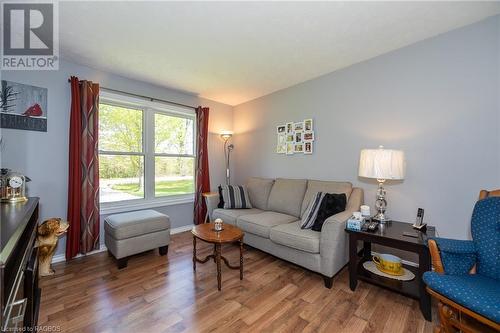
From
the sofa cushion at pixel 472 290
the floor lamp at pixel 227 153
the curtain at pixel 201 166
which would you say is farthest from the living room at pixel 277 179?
the floor lamp at pixel 227 153

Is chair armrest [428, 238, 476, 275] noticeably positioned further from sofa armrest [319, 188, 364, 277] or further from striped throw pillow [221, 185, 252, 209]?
striped throw pillow [221, 185, 252, 209]

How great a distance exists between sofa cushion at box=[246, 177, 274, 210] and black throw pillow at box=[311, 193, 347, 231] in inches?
44.3

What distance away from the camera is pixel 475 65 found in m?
1.92

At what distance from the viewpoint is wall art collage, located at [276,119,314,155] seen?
3145 millimetres

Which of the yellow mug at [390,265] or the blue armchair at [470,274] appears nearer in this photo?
the blue armchair at [470,274]

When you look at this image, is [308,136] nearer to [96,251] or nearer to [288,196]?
[288,196]

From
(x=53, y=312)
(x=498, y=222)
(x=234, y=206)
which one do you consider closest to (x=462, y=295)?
(x=498, y=222)

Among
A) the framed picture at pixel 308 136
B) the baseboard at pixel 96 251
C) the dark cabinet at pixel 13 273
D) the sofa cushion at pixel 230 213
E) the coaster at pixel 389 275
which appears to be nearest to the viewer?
the dark cabinet at pixel 13 273

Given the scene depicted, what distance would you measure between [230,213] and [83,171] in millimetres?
1885

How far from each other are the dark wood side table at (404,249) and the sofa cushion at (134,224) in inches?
83.8

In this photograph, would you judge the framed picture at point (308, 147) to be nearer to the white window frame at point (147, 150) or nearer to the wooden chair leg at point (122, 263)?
the white window frame at point (147, 150)

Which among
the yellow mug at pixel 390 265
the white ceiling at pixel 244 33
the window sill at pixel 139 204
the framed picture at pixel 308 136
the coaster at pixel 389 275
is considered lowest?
the coaster at pixel 389 275

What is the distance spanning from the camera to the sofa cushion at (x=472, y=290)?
1.13 meters

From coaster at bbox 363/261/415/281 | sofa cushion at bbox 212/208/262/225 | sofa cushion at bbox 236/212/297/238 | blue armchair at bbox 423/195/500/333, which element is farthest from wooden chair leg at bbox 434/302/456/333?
sofa cushion at bbox 212/208/262/225
